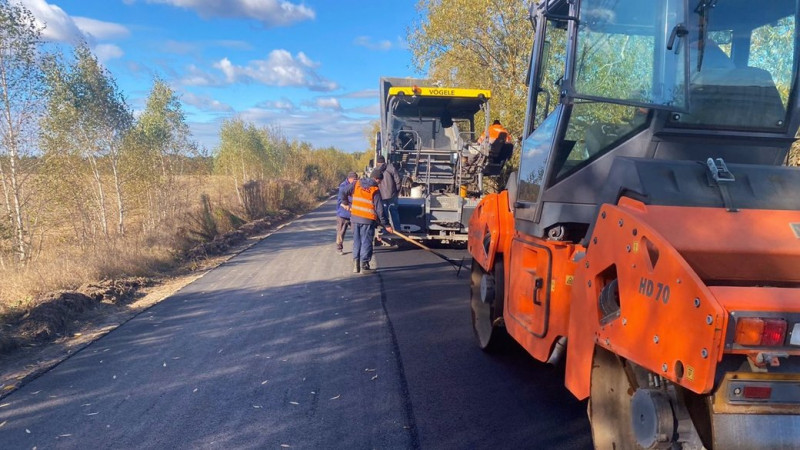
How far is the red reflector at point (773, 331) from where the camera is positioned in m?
2.01

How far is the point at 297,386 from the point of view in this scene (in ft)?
14.9

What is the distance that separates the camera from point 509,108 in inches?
523

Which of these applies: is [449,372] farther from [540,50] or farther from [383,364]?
[540,50]

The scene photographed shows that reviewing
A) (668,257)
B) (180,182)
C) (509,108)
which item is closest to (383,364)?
(668,257)

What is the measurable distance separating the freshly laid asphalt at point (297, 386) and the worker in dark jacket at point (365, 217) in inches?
80.1

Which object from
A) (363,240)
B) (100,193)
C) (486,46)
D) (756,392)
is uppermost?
(486,46)

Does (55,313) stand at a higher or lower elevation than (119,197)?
lower

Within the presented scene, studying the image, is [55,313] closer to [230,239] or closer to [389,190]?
[389,190]

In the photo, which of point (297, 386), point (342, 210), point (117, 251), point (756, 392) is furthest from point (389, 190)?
point (756, 392)

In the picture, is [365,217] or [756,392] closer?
[756,392]

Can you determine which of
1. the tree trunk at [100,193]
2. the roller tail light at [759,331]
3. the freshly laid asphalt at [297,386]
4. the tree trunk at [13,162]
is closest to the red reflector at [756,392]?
the roller tail light at [759,331]

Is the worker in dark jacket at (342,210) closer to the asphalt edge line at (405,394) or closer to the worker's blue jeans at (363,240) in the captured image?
the worker's blue jeans at (363,240)

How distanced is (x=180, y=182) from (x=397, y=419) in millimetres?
13223

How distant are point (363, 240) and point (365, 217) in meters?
0.42
